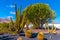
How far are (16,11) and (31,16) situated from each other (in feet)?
46.8

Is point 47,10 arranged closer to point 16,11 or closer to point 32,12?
point 32,12

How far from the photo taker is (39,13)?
32625mm

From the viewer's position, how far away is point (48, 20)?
34.7 metres

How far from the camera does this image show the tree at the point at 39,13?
107 feet

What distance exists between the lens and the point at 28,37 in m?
17.2

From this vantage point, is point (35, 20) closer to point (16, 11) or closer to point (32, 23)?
point (32, 23)

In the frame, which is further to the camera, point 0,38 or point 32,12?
point 32,12

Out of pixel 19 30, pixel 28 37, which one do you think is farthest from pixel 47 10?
pixel 28 37

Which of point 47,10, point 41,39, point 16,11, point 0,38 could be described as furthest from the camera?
point 47,10

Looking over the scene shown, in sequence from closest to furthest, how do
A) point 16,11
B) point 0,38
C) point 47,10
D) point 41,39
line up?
point 41,39 → point 0,38 → point 16,11 → point 47,10

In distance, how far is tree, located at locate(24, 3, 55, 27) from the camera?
107 feet

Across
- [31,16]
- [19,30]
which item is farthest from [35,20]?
[19,30]

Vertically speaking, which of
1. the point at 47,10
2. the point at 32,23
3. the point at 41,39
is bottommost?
the point at 41,39

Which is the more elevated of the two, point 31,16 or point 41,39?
point 31,16
